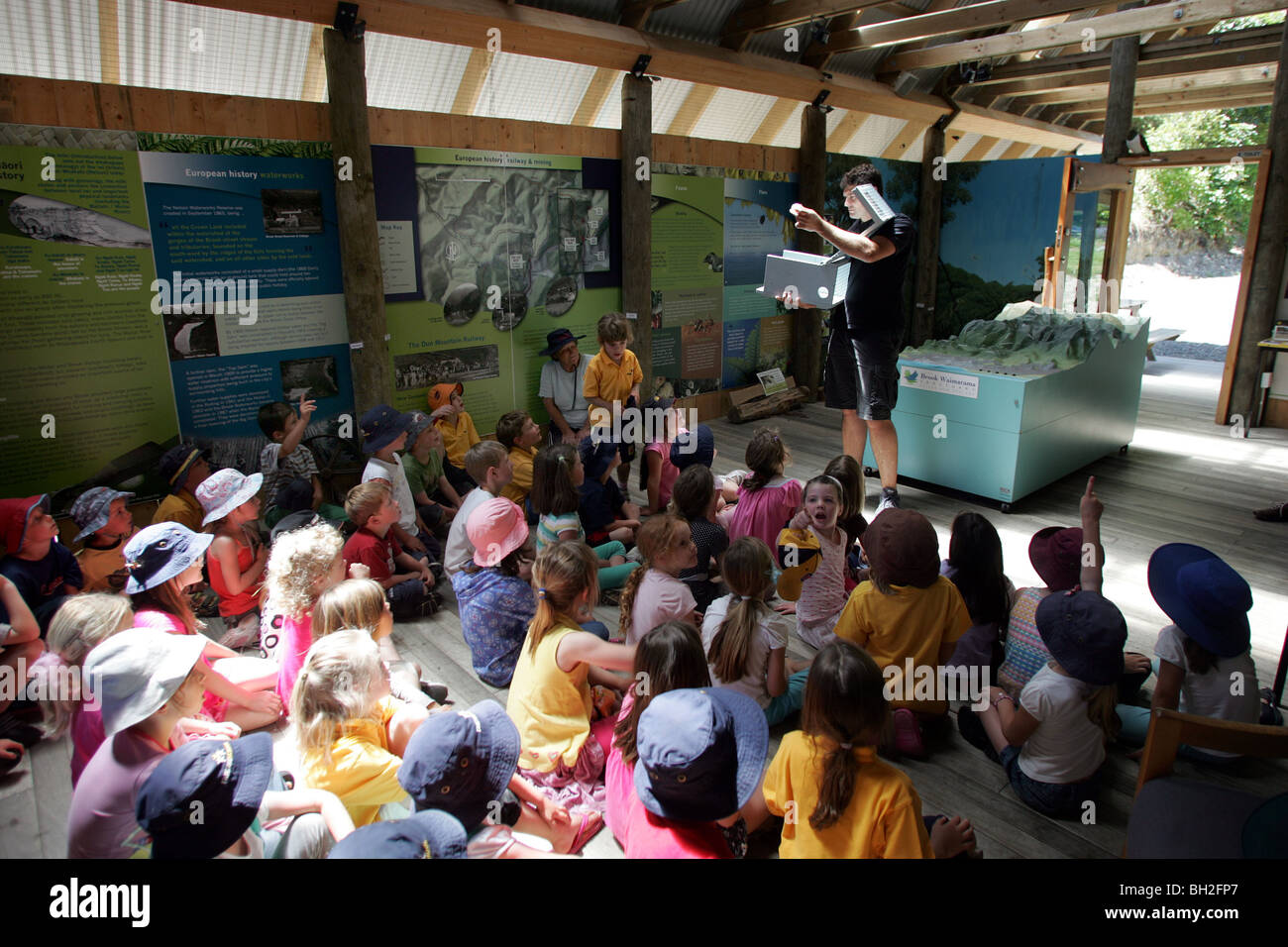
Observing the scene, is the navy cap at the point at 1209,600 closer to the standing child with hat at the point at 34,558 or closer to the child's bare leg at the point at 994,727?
the child's bare leg at the point at 994,727

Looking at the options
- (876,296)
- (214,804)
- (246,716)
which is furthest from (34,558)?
(876,296)

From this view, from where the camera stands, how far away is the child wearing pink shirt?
4.23 meters

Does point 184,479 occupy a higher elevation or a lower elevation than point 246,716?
higher

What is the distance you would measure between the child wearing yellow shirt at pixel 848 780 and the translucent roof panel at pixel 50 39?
553cm

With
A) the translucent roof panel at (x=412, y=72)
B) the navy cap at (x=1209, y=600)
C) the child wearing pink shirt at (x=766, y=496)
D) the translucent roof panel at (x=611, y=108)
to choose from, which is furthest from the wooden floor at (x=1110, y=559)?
the translucent roof panel at (x=412, y=72)

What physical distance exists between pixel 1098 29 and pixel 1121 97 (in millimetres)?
1761

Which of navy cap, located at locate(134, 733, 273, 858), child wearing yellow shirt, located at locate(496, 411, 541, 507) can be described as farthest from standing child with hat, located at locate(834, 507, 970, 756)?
child wearing yellow shirt, located at locate(496, 411, 541, 507)

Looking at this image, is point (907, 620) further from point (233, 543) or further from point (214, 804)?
point (233, 543)

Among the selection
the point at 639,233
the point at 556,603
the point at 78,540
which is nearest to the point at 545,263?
the point at 639,233

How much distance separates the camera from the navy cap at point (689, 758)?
1876mm

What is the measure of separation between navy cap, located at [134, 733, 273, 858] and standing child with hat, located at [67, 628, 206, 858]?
252 millimetres

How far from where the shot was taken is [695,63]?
7.64 metres

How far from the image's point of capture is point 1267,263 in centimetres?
794

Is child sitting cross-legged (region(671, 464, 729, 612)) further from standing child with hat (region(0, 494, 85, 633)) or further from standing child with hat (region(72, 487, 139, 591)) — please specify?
standing child with hat (region(0, 494, 85, 633))
